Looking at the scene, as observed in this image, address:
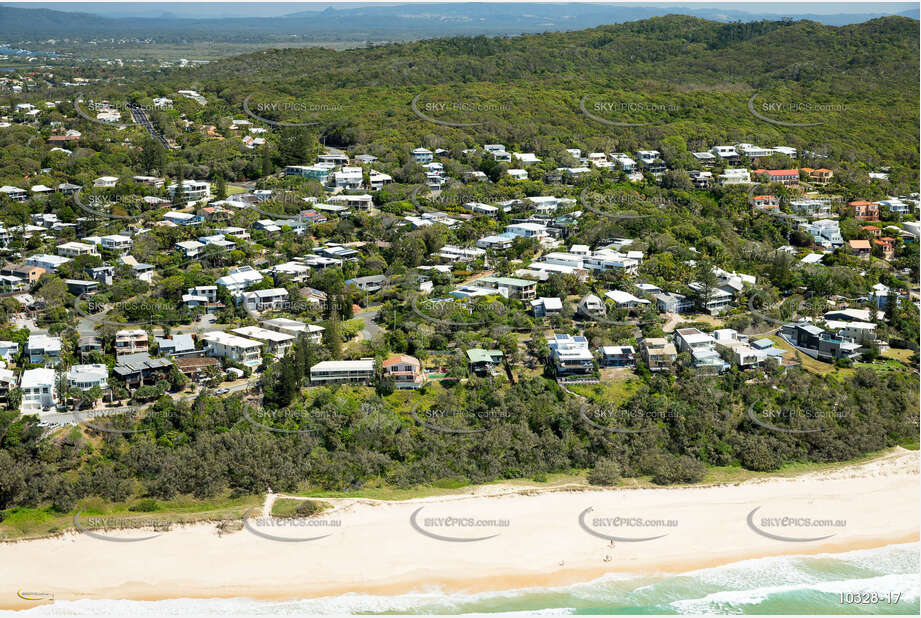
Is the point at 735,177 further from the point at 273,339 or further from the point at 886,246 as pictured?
the point at 273,339

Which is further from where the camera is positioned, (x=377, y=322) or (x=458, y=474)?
(x=377, y=322)

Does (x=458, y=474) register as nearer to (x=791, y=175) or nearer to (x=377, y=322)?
(x=377, y=322)

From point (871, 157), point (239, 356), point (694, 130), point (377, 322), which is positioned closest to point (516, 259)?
point (377, 322)

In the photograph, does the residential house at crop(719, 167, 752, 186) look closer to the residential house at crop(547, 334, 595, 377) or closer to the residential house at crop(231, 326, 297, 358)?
the residential house at crop(547, 334, 595, 377)

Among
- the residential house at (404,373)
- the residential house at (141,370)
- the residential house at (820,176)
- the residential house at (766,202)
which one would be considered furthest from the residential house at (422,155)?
the residential house at (141,370)

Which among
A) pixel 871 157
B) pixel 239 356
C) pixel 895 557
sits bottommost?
pixel 895 557

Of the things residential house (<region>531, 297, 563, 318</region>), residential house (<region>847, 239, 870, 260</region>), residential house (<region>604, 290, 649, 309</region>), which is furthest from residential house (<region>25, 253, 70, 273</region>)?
residential house (<region>847, 239, 870, 260</region>)

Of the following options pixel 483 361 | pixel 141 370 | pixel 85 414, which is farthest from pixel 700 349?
pixel 85 414
